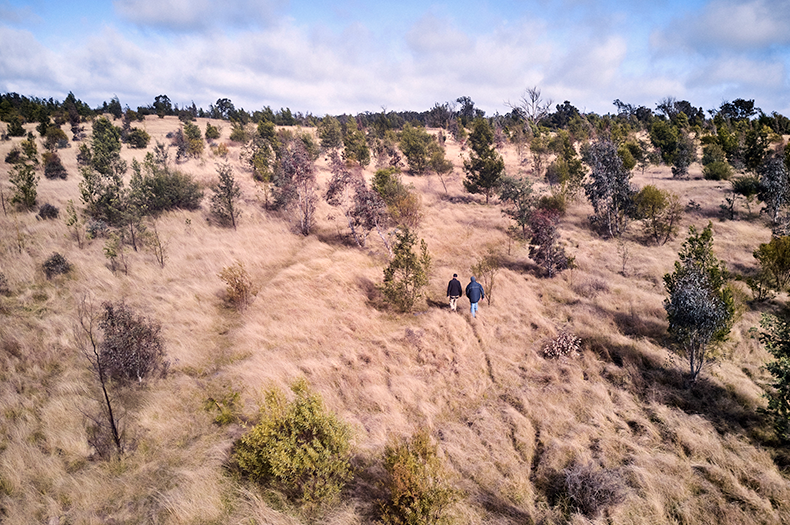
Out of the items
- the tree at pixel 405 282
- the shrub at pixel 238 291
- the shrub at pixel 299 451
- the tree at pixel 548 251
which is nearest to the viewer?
the shrub at pixel 299 451

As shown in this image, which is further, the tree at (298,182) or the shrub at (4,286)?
the tree at (298,182)

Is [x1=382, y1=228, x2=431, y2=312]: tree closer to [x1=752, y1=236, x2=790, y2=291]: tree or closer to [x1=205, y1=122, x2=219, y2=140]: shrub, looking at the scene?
[x1=752, y1=236, x2=790, y2=291]: tree

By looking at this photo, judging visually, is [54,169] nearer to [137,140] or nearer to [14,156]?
[14,156]

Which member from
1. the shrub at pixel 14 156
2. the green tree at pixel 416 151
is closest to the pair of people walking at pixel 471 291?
the green tree at pixel 416 151

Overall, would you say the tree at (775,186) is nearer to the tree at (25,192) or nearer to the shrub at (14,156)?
the tree at (25,192)

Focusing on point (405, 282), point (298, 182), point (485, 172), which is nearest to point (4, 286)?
point (405, 282)

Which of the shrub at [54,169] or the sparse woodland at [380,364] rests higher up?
the shrub at [54,169]
